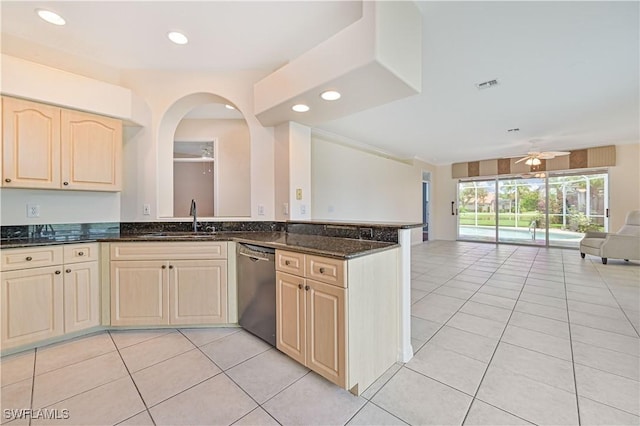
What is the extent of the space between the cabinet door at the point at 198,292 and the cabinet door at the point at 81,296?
620 millimetres

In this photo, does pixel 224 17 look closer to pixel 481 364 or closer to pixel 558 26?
pixel 558 26

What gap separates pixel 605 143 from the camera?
5.92 meters

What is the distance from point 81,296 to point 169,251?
77cm

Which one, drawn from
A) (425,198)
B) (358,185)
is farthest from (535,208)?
(358,185)

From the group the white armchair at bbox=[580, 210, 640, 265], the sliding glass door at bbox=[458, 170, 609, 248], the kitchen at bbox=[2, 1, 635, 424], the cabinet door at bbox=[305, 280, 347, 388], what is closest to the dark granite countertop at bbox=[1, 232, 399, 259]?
the cabinet door at bbox=[305, 280, 347, 388]

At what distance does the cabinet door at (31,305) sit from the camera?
1928mm

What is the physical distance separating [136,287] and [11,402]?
0.92m

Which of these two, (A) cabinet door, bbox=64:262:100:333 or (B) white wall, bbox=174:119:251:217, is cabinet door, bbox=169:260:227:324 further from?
(B) white wall, bbox=174:119:251:217

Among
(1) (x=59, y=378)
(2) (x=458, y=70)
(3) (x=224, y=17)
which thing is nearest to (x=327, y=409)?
(1) (x=59, y=378)

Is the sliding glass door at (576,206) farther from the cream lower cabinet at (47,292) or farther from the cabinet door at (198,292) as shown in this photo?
the cream lower cabinet at (47,292)

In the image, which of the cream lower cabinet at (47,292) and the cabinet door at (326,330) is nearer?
the cabinet door at (326,330)

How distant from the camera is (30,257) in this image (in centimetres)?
199

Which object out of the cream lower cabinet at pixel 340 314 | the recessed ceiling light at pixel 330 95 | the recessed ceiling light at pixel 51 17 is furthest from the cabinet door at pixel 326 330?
the recessed ceiling light at pixel 51 17

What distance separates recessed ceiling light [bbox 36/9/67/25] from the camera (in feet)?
6.63
